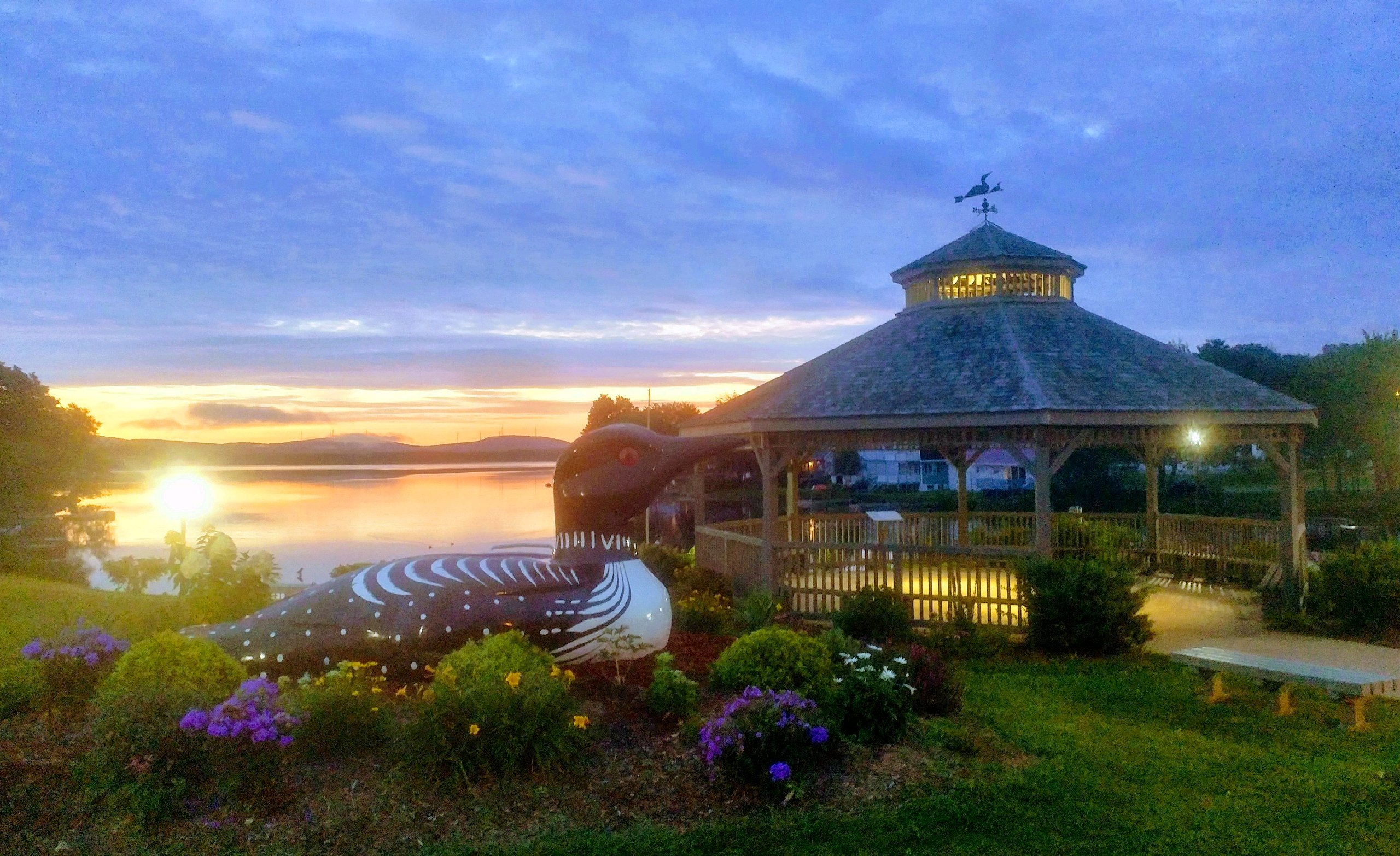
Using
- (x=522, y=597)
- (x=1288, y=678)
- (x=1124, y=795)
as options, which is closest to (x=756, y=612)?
(x=522, y=597)

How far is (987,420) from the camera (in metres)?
10.7

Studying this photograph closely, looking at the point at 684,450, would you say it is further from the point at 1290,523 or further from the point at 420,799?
the point at 1290,523

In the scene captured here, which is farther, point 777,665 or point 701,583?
point 701,583

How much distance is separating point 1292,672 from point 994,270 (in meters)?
8.71

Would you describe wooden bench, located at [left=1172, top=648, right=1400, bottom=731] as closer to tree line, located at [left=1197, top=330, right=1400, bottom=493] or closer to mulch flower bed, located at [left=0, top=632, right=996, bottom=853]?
mulch flower bed, located at [left=0, top=632, right=996, bottom=853]

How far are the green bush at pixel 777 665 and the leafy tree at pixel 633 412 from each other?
43364 mm

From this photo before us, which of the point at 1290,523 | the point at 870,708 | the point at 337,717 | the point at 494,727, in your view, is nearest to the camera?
the point at 494,727

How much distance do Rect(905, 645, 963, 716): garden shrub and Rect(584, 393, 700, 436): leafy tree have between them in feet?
142

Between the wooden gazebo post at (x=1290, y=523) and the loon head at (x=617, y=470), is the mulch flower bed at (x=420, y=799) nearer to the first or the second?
the loon head at (x=617, y=470)

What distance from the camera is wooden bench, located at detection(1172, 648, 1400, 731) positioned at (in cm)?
707

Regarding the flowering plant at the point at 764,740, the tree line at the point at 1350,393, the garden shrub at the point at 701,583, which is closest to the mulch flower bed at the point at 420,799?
the flowering plant at the point at 764,740

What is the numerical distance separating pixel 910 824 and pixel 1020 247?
40.0ft

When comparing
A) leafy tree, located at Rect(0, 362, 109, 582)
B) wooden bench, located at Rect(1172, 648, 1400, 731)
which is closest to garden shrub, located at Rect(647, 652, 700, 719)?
wooden bench, located at Rect(1172, 648, 1400, 731)

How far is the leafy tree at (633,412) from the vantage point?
172 ft
